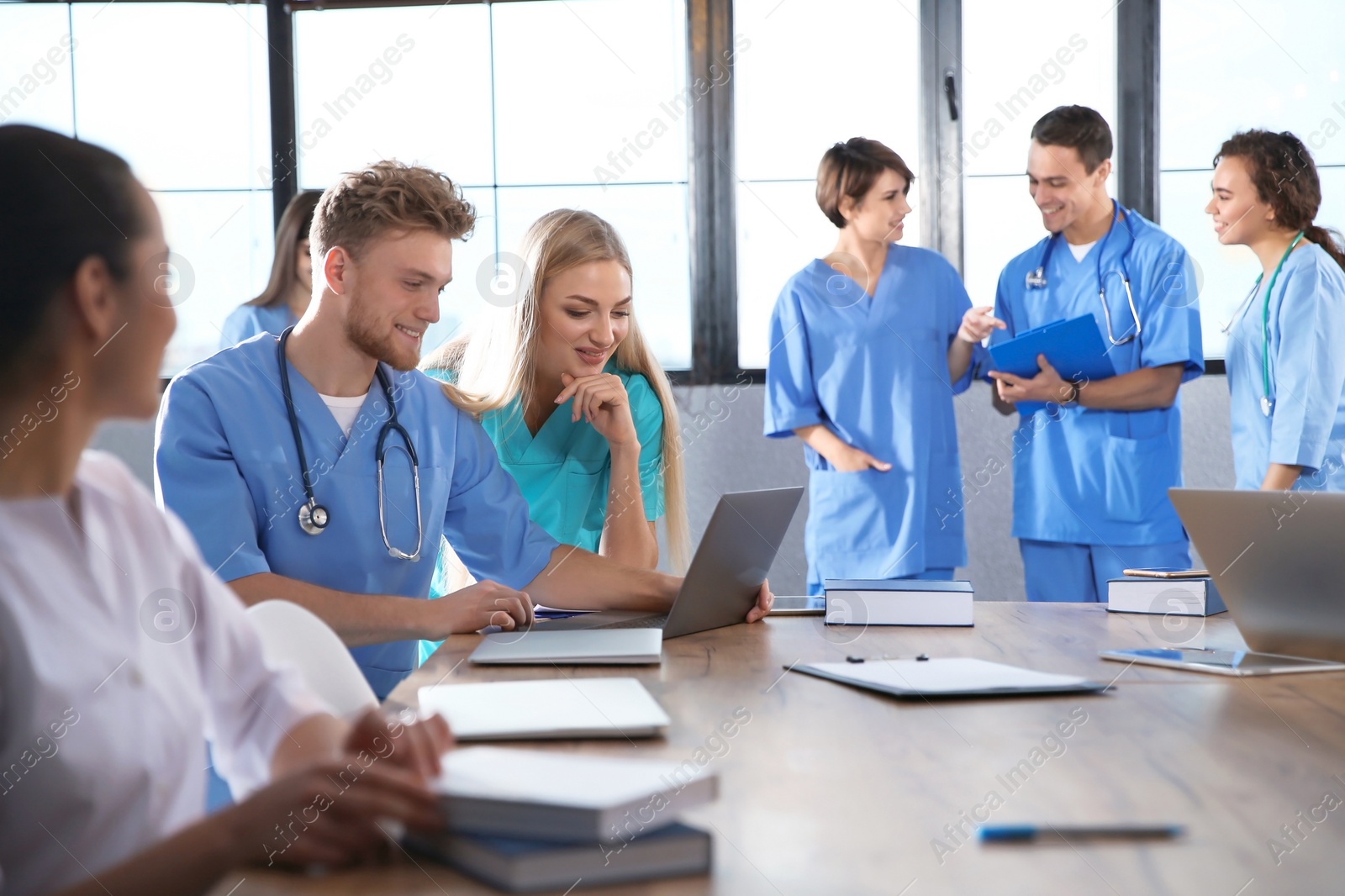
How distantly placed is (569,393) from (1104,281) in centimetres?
130

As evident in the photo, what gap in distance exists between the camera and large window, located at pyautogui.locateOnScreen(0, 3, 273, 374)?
10.2 feet

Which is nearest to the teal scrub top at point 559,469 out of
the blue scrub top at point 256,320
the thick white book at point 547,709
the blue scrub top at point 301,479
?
the blue scrub top at point 301,479

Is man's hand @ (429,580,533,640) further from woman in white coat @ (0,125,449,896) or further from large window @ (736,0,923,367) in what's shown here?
large window @ (736,0,923,367)

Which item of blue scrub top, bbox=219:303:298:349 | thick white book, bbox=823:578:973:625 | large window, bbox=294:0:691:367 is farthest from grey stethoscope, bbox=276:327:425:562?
large window, bbox=294:0:691:367

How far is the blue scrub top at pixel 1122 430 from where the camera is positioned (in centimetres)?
240

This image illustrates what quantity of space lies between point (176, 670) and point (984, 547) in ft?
9.30

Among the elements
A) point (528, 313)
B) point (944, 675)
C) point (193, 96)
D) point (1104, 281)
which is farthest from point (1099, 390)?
point (193, 96)

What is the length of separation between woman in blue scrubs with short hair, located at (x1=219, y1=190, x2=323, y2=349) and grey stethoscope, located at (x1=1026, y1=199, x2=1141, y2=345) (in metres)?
1.67

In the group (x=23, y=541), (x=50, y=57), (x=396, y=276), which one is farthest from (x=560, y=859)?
(x=50, y=57)

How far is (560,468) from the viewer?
1.95 meters

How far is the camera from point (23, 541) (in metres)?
0.40

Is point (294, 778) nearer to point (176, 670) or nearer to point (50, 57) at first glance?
point (176, 670)

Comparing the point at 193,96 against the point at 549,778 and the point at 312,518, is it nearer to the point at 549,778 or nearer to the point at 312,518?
the point at 312,518

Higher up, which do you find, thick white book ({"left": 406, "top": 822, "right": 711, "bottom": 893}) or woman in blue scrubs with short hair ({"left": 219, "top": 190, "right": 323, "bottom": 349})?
woman in blue scrubs with short hair ({"left": 219, "top": 190, "right": 323, "bottom": 349})
